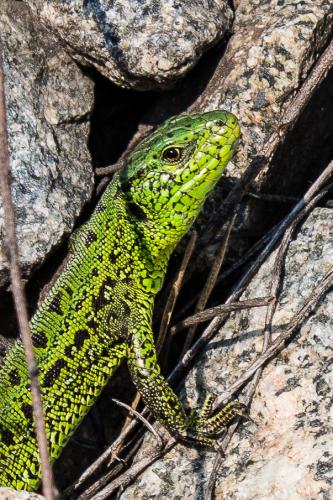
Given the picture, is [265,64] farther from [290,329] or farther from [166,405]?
[166,405]

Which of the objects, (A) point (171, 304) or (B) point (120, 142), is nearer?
(A) point (171, 304)

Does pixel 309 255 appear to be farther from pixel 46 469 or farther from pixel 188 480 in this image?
pixel 46 469

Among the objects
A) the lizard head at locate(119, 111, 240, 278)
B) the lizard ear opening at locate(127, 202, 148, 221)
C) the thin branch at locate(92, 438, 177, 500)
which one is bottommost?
the thin branch at locate(92, 438, 177, 500)

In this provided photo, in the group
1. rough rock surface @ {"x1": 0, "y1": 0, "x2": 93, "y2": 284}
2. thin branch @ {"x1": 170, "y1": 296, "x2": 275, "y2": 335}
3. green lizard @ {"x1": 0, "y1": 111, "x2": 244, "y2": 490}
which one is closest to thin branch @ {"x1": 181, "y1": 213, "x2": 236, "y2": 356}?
thin branch @ {"x1": 170, "y1": 296, "x2": 275, "y2": 335}

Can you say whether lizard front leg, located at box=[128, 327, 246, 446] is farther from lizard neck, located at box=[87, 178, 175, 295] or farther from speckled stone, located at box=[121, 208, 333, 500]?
lizard neck, located at box=[87, 178, 175, 295]

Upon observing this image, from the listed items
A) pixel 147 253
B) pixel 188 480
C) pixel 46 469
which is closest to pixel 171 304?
pixel 147 253

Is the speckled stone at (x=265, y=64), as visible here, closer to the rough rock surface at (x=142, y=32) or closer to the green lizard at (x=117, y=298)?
the rough rock surface at (x=142, y=32)

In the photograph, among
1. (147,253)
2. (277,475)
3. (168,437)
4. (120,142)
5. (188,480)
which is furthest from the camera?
(120,142)

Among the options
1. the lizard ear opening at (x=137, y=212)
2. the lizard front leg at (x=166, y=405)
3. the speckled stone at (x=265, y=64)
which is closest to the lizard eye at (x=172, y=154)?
the lizard ear opening at (x=137, y=212)
